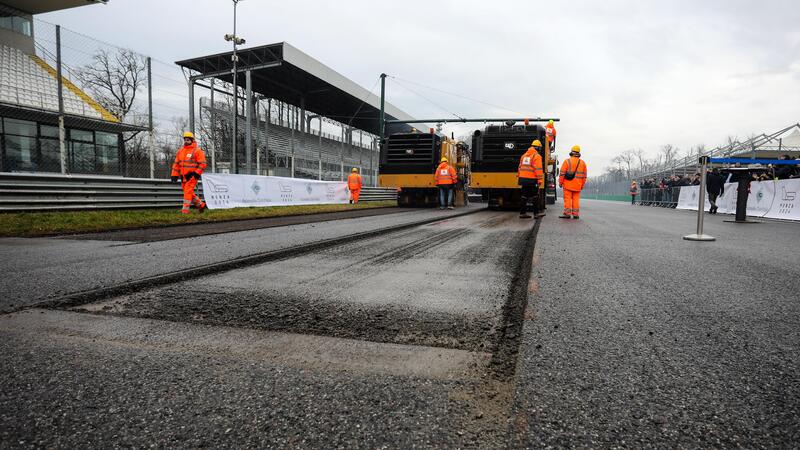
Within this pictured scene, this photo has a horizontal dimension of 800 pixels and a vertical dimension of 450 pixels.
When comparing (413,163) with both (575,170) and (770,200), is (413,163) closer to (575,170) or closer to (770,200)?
(575,170)

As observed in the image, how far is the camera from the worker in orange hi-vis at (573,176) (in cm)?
1034

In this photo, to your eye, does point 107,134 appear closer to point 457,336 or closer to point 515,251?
point 515,251

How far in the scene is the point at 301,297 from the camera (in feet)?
9.24

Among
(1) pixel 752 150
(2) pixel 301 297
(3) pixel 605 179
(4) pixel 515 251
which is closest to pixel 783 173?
(1) pixel 752 150

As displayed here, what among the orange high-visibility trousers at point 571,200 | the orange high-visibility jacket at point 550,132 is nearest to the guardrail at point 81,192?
the orange high-visibility trousers at point 571,200

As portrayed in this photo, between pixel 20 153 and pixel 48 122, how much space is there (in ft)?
9.10

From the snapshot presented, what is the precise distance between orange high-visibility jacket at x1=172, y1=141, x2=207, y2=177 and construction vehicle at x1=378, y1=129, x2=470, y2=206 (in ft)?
27.2

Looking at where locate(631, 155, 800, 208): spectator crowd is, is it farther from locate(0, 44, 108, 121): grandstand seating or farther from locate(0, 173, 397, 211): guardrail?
locate(0, 44, 108, 121): grandstand seating

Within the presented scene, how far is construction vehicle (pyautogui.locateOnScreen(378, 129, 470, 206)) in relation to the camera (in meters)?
17.1

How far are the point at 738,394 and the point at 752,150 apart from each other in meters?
30.5

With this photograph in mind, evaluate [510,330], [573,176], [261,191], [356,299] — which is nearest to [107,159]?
[261,191]

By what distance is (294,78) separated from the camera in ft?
102

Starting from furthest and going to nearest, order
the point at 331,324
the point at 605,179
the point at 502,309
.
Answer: the point at 605,179, the point at 502,309, the point at 331,324

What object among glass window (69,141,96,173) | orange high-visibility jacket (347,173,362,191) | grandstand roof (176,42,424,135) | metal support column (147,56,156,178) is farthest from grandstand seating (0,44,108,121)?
grandstand roof (176,42,424,135)
